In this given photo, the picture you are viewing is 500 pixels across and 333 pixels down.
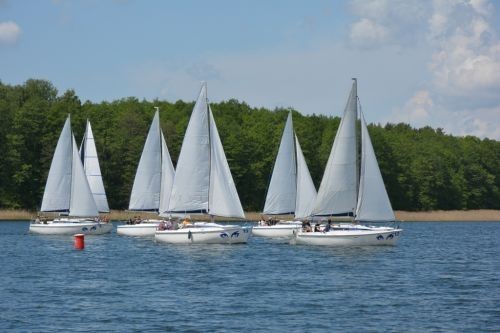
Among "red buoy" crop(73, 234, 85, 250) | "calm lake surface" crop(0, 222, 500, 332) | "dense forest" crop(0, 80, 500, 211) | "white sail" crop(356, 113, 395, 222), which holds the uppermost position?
"dense forest" crop(0, 80, 500, 211)

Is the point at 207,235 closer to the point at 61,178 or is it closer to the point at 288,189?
the point at 288,189

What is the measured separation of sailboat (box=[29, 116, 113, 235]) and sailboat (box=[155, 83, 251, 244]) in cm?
1684

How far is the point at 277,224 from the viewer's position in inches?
3265

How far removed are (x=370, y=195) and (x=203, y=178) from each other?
37.1ft

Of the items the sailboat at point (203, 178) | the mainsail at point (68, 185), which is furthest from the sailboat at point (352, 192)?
the mainsail at point (68, 185)

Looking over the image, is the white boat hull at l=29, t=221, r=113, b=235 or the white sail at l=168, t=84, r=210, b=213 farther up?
the white sail at l=168, t=84, r=210, b=213

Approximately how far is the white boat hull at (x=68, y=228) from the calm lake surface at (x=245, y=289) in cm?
1096

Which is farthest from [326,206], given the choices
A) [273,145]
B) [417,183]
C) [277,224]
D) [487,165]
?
[487,165]

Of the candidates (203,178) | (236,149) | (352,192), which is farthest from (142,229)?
(236,149)

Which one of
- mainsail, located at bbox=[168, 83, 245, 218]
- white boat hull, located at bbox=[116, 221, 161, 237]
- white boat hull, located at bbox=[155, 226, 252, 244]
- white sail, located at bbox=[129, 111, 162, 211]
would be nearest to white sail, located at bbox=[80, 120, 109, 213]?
white sail, located at bbox=[129, 111, 162, 211]

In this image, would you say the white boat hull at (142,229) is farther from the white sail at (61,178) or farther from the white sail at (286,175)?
the white sail at (286,175)

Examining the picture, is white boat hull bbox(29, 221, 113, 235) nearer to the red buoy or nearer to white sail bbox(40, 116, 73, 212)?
white sail bbox(40, 116, 73, 212)

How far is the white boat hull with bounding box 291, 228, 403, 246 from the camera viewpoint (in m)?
64.1

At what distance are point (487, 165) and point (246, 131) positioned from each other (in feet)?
166
